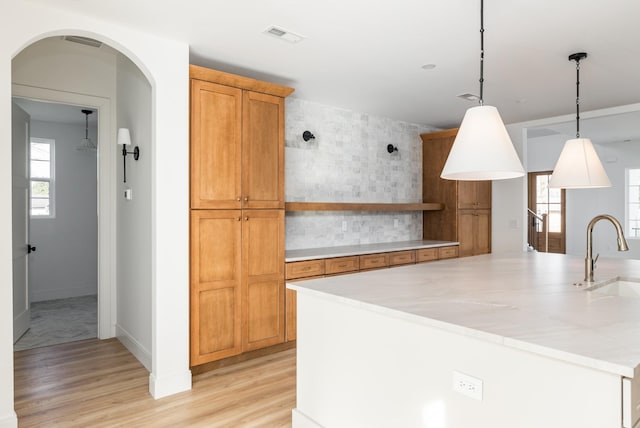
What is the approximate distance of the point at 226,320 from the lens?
3.28m

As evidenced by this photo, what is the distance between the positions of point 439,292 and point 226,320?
1901mm

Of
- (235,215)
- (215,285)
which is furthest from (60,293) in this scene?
(235,215)

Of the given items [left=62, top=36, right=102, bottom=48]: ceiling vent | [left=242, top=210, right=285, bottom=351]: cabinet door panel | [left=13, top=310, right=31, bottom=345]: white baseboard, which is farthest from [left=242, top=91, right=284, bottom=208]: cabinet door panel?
[left=13, top=310, right=31, bottom=345]: white baseboard

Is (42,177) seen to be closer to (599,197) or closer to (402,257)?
(402,257)

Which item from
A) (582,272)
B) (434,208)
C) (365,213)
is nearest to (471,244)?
(434,208)

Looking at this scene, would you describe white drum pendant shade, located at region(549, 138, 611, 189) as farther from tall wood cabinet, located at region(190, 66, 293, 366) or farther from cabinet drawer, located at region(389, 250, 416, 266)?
tall wood cabinet, located at region(190, 66, 293, 366)

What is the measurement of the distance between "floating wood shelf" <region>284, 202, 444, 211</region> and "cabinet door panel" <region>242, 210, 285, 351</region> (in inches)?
14.7

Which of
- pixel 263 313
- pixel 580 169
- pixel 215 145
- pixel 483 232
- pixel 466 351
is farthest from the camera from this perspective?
pixel 483 232

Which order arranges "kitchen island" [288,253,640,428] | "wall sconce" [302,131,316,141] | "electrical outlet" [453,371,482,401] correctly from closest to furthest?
"kitchen island" [288,253,640,428]
"electrical outlet" [453,371,482,401]
"wall sconce" [302,131,316,141]

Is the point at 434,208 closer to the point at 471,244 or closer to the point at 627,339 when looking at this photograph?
the point at 471,244

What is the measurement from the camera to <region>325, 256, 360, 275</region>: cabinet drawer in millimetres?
4020

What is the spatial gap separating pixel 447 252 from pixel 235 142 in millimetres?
3233

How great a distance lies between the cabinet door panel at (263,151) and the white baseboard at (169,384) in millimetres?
1355

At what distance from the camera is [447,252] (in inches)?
208
